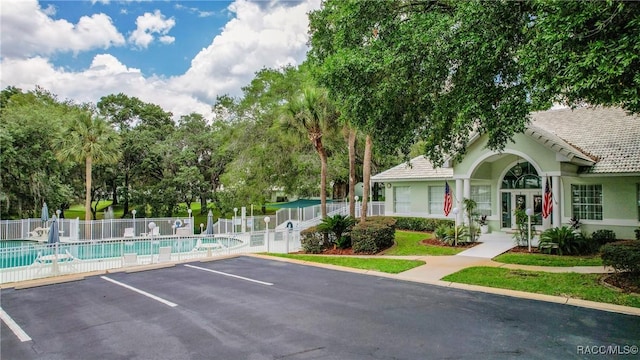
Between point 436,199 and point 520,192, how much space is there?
4.71 m

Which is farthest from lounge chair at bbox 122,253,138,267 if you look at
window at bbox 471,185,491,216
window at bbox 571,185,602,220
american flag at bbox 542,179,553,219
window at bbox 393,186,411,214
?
window at bbox 571,185,602,220

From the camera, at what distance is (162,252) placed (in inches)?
603

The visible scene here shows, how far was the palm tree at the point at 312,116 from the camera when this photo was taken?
1945 centimetres

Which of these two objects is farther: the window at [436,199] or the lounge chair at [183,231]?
the lounge chair at [183,231]

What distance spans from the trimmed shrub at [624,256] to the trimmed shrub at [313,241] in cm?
1105

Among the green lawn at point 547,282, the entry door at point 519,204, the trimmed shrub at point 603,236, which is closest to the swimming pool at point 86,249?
the green lawn at point 547,282

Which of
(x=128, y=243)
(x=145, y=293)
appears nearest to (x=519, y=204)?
(x=145, y=293)

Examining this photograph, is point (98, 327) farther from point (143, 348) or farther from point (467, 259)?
point (467, 259)

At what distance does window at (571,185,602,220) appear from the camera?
17.2 metres

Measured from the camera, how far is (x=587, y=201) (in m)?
17.5

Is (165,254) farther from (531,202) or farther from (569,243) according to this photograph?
(531,202)

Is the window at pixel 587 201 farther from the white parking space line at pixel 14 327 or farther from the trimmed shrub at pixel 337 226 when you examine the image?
the white parking space line at pixel 14 327

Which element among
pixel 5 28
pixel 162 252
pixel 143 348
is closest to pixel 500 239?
Result: pixel 162 252

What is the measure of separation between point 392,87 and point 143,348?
7.62m
